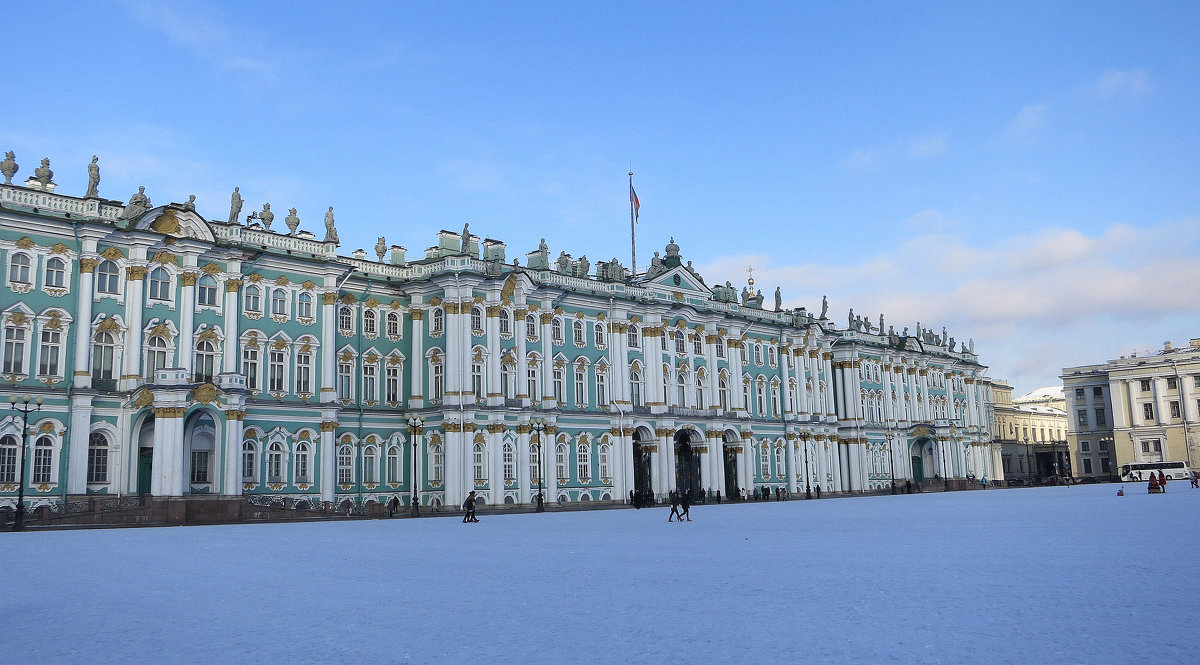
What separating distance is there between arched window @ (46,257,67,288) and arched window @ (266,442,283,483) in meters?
13.4

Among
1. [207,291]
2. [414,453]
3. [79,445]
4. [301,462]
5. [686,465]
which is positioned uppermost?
[207,291]

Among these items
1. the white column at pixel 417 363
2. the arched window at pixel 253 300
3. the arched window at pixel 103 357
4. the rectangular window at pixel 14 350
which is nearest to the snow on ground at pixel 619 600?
the rectangular window at pixel 14 350

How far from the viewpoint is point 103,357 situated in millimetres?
48375

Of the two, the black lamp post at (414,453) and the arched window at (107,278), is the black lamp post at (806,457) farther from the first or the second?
the arched window at (107,278)

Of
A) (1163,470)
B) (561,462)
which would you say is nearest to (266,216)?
(561,462)

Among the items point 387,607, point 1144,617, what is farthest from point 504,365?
point 1144,617

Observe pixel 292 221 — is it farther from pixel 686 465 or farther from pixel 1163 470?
pixel 1163 470

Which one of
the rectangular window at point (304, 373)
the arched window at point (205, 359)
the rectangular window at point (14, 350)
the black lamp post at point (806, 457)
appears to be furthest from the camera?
the black lamp post at point (806, 457)

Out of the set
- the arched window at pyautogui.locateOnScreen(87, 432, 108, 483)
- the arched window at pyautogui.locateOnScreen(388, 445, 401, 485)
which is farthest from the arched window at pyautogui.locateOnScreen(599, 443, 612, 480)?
the arched window at pyautogui.locateOnScreen(87, 432, 108, 483)

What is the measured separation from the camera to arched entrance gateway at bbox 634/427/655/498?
242 feet

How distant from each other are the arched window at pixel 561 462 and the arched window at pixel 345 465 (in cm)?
1389

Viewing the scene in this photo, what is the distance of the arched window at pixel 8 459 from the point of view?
148 feet

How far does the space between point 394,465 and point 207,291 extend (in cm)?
1571

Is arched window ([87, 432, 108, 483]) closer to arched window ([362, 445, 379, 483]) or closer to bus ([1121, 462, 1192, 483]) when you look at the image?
arched window ([362, 445, 379, 483])
